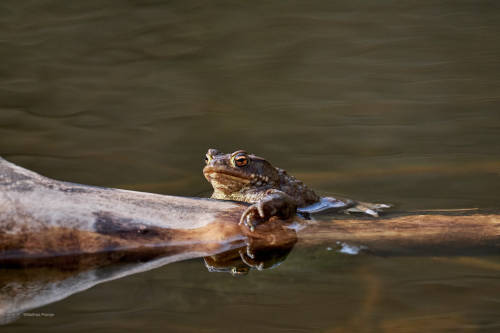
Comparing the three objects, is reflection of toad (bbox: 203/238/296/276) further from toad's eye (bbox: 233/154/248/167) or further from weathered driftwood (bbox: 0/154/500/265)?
toad's eye (bbox: 233/154/248/167)

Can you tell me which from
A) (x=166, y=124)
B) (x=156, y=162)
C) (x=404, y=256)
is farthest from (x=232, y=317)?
(x=166, y=124)

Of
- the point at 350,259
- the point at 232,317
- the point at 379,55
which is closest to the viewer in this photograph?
the point at 232,317

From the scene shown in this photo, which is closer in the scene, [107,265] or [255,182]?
[107,265]

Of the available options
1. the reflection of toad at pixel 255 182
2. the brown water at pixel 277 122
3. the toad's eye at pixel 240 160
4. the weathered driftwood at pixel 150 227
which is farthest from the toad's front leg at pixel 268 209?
the toad's eye at pixel 240 160

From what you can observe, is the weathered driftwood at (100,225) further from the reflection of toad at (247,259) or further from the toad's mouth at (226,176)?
the toad's mouth at (226,176)

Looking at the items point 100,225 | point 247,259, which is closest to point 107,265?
point 100,225

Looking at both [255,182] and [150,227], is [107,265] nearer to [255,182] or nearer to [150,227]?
[150,227]

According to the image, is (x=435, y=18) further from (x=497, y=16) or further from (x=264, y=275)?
(x=264, y=275)
